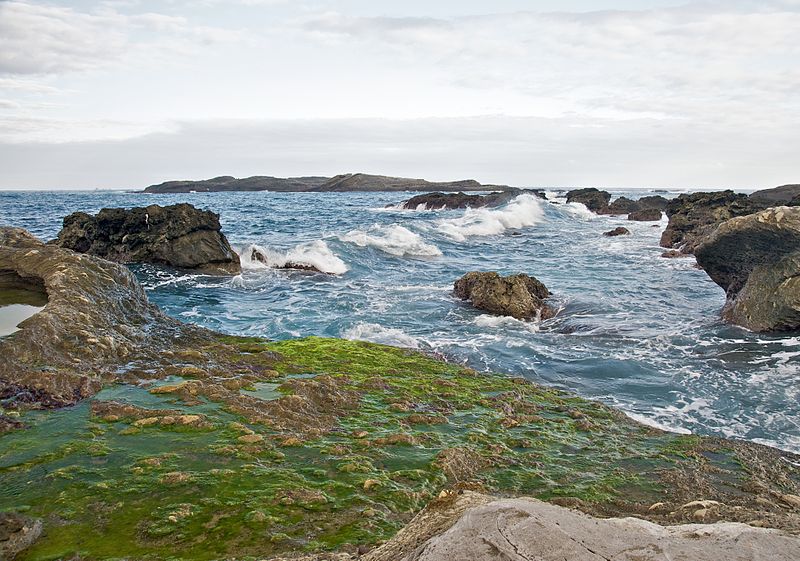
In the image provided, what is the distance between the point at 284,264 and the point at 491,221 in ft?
80.9

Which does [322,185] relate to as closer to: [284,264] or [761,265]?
[284,264]

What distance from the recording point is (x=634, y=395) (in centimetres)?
896

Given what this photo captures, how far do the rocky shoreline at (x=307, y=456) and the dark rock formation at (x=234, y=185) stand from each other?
530 feet

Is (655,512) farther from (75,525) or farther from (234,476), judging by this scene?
(75,525)

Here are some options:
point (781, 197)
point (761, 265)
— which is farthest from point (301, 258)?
point (781, 197)

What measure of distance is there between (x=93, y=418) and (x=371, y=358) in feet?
16.0

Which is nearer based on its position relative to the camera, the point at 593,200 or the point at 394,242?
the point at 394,242

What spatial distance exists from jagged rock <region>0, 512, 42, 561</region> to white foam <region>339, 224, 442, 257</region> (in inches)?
929

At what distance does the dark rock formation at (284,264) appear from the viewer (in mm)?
22648

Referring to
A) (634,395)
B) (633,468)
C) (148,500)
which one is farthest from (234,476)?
(634,395)

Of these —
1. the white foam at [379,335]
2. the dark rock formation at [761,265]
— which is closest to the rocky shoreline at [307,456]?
the white foam at [379,335]

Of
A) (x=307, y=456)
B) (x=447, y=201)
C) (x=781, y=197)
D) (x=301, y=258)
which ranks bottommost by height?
(x=307, y=456)

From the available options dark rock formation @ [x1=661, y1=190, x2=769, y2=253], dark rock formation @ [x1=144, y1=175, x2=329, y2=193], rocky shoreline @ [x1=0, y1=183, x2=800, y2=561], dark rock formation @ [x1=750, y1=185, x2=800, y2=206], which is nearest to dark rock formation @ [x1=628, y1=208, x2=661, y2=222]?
dark rock formation @ [x1=750, y1=185, x2=800, y2=206]

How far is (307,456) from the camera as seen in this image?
5371 mm
